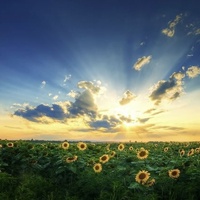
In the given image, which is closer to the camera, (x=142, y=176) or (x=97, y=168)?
(x=142, y=176)

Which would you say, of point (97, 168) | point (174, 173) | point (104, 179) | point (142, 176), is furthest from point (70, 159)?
point (174, 173)

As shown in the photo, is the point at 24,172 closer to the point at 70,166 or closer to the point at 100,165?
the point at 70,166

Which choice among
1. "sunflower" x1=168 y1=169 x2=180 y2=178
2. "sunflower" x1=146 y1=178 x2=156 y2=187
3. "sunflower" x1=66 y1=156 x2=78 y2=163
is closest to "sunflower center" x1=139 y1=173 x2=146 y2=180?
"sunflower" x1=146 y1=178 x2=156 y2=187

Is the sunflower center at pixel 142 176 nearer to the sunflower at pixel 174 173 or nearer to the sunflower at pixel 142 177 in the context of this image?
the sunflower at pixel 142 177

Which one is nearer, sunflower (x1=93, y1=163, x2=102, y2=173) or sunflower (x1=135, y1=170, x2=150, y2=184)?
sunflower (x1=135, y1=170, x2=150, y2=184)

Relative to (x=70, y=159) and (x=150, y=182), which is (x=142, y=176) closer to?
(x=150, y=182)

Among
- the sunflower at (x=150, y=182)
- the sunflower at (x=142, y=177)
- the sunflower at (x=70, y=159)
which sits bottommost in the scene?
the sunflower at (x=150, y=182)

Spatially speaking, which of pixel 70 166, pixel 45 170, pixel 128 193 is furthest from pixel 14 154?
pixel 128 193

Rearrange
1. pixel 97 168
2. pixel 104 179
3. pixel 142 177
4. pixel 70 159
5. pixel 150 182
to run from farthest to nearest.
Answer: pixel 70 159, pixel 97 168, pixel 104 179, pixel 142 177, pixel 150 182

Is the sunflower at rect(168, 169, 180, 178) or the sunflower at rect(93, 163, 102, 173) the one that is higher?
the sunflower at rect(93, 163, 102, 173)

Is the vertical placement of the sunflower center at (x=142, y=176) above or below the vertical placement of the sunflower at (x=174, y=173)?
below

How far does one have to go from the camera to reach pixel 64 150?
17.1 metres

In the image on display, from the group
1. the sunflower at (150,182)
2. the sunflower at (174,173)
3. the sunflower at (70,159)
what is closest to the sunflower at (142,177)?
the sunflower at (150,182)

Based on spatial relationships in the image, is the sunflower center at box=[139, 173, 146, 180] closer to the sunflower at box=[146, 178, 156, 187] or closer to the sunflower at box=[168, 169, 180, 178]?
the sunflower at box=[146, 178, 156, 187]
